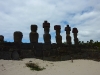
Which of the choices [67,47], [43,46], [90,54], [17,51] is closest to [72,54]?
[67,47]

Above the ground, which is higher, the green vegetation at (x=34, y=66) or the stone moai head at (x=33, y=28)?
the stone moai head at (x=33, y=28)

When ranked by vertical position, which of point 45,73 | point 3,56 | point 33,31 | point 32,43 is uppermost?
point 33,31

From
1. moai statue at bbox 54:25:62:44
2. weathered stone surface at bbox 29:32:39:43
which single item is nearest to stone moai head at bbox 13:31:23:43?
weathered stone surface at bbox 29:32:39:43

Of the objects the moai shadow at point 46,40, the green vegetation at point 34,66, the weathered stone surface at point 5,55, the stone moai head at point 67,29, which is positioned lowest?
the green vegetation at point 34,66

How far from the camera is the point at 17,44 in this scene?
1516 centimetres

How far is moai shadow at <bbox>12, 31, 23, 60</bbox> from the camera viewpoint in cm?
1477

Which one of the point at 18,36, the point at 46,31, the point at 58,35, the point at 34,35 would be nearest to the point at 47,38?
the point at 46,31

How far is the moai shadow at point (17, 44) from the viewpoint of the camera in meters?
14.8

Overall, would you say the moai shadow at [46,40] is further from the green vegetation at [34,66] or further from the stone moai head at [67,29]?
the stone moai head at [67,29]

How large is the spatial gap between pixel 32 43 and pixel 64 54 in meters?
3.25

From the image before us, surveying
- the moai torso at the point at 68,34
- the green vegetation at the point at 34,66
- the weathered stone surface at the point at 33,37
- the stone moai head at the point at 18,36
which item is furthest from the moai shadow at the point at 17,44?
the moai torso at the point at 68,34

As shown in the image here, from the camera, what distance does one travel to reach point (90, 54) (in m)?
17.4

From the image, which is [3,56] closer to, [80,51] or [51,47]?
[51,47]

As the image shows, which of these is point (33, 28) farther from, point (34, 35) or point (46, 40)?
point (46, 40)
